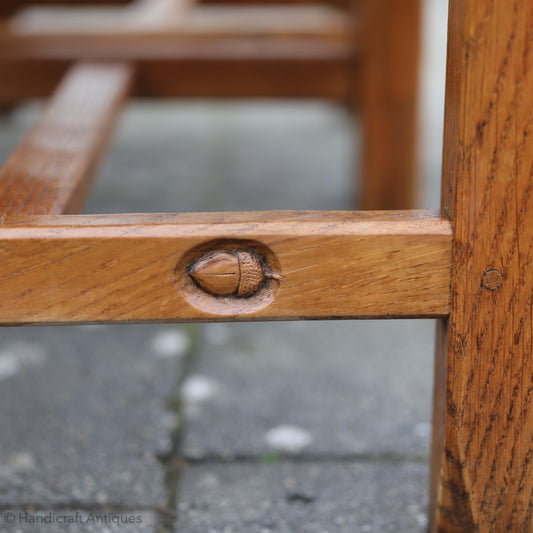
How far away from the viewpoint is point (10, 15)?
207cm

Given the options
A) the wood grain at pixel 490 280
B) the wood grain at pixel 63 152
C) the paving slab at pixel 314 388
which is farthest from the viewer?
the paving slab at pixel 314 388

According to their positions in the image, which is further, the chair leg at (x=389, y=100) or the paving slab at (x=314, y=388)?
the chair leg at (x=389, y=100)

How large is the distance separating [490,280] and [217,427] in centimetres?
54

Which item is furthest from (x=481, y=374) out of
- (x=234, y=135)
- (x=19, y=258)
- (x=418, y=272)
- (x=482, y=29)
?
(x=234, y=135)

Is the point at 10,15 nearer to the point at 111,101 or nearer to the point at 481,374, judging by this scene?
the point at 111,101

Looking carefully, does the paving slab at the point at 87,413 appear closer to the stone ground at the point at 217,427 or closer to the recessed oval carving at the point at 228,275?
the stone ground at the point at 217,427

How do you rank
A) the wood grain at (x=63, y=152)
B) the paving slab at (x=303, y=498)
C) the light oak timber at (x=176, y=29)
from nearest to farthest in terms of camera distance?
the wood grain at (x=63, y=152)
the paving slab at (x=303, y=498)
the light oak timber at (x=176, y=29)

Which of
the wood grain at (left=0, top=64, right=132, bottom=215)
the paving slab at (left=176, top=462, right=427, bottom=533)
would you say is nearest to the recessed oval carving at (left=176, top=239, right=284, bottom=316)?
the wood grain at (left=0, top=64, right=132, bottom=215)

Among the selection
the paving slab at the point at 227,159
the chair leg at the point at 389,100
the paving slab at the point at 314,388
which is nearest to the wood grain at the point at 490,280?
the paving slab at the point at 314,388

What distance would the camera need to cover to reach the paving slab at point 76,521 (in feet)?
2.78

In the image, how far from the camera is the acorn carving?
0.66 metres

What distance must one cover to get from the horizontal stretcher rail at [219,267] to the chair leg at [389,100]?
3.30ft

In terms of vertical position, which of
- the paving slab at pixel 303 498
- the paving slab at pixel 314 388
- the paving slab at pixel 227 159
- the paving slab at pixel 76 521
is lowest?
the paving slab at pixel 227 159

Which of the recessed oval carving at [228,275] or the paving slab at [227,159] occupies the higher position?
the recessed oval carving at [228,275]
